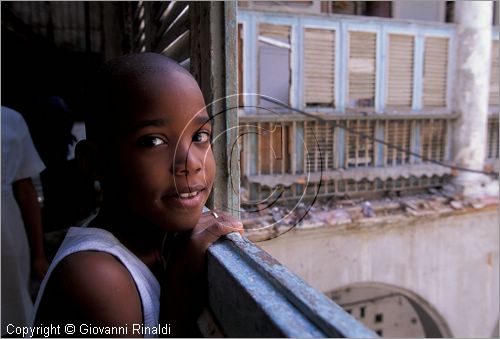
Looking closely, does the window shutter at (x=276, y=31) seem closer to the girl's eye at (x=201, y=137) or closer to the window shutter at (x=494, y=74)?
the window shutter at (x=494, y=74)

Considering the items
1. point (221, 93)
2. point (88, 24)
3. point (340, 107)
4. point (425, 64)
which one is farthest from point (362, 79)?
point (221, 93)

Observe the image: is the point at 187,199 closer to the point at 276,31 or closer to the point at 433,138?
the point at 276,31

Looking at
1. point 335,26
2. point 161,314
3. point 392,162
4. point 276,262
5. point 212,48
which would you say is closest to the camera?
point 276,262

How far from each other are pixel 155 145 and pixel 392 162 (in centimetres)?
631

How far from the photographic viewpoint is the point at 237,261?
840 mm

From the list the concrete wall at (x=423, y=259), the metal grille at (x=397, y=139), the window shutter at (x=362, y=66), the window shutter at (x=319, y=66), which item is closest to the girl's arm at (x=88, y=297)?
the concrete wall at (x=423, y=259)

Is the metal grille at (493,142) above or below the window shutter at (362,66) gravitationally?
below

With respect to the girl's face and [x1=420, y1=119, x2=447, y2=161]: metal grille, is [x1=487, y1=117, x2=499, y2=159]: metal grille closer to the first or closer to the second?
[x1=420, y1=119, x2=447, y2=161]: metal grille

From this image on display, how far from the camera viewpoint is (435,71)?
6824 mm

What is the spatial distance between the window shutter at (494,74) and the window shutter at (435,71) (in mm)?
1139

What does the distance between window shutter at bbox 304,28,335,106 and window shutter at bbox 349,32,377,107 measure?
0.36m

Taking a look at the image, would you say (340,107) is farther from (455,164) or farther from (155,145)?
(155,145)

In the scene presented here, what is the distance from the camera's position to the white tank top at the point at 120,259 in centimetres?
86

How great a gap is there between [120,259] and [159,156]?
0.80 feet
